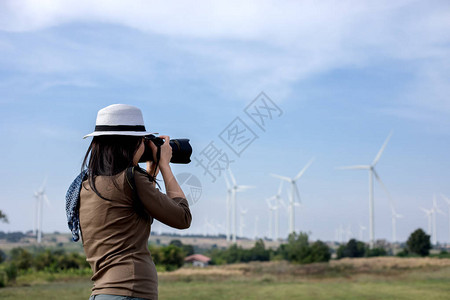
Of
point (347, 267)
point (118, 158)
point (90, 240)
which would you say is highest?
point (118, 158)

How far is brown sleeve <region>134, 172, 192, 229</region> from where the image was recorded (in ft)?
8.14

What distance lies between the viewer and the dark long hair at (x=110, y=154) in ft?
8.50

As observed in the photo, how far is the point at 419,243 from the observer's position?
55.2 meters

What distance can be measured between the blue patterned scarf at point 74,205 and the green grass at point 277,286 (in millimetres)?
20570

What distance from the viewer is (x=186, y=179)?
300cm

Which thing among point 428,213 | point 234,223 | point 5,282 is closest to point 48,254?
point 5,282

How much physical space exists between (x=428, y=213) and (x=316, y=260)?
18849 mm

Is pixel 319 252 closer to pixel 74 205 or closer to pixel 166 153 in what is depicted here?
pixel 166 153

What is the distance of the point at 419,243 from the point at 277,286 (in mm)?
29728

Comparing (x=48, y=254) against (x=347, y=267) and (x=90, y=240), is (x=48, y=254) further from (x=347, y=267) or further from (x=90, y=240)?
(x=90, y=240)

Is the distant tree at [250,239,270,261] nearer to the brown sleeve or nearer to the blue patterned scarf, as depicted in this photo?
the blue patterned scarf

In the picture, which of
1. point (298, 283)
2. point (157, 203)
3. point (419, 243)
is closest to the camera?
point (157, 203)

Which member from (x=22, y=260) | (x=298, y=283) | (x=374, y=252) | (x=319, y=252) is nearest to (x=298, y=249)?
(x=319, y=252)

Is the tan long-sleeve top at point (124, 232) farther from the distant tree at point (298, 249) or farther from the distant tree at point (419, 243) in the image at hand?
the distant tree at point (419, 243)
